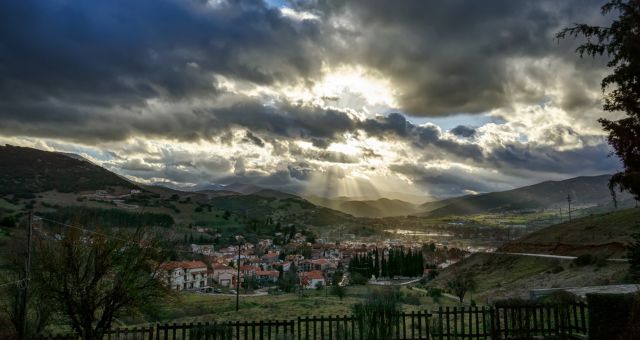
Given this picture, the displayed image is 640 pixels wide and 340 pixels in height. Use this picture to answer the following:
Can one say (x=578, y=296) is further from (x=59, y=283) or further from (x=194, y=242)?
(x=194, y=242)

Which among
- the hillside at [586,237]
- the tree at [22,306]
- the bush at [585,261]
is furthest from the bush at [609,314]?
the hillside at [586,237]

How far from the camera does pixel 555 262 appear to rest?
53.6 metres

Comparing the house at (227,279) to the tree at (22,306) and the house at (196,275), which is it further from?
the tree at (22,306)

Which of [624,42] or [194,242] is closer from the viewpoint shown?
[624,42]

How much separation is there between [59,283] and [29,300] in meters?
6.78

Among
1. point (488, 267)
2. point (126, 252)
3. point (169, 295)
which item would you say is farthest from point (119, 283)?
point (488, 267)

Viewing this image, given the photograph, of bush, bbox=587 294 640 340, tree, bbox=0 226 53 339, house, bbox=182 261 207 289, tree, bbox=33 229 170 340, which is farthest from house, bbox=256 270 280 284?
bush, bbox=587 294 640 340

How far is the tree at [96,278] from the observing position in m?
15.8

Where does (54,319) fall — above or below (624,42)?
below

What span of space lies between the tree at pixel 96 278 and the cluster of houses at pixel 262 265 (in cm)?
4365

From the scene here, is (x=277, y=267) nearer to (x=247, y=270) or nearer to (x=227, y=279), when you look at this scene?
(x=247, y=270)

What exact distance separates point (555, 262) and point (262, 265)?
301 ft

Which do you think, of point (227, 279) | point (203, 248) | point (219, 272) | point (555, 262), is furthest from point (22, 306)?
point (203, 248)

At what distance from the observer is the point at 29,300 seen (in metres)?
20.5
